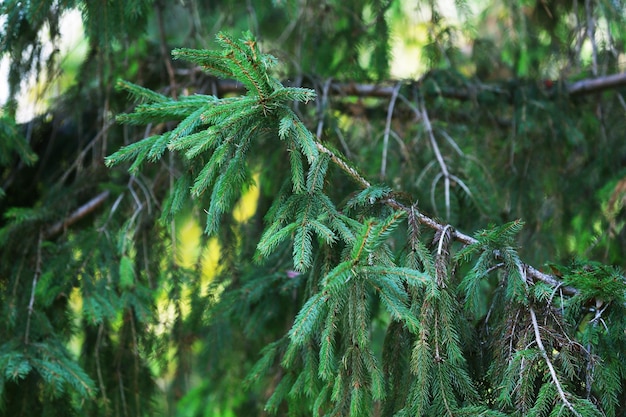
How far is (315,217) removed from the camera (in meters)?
1.70

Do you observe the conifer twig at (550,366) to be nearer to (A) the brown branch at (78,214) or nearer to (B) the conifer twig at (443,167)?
(B) the conifer twig at (443,167)

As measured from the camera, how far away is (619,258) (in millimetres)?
3277

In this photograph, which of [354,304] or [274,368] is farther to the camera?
[274,368]

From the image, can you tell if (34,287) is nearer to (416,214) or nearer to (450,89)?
(416,214)

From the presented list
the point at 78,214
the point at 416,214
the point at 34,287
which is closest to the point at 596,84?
the point at 416,214

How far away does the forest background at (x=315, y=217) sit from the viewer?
161 cm

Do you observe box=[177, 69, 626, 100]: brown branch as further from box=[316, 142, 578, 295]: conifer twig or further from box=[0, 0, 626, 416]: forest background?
box=[316, 142, 578, 295]: conifer twig

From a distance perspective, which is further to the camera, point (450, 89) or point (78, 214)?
point (450, 89)

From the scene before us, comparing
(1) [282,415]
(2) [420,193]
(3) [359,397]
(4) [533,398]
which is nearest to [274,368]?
(1) [282,415]

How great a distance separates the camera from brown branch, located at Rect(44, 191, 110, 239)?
2877mm

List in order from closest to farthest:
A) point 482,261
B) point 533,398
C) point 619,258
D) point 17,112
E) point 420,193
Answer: point 533,398 → point 482,261 → point 420,193 → point 17,112 → point 619,258

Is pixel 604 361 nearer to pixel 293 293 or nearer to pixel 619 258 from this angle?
pixel 293 293

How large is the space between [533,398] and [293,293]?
4.40 ft

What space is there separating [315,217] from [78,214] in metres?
1.67
